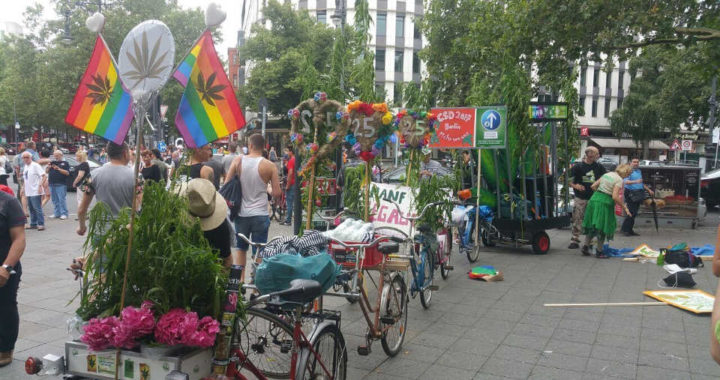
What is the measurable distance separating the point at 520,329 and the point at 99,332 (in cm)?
452

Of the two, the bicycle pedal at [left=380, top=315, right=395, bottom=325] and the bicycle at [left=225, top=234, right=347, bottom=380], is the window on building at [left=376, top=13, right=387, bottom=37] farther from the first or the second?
the bicycle at [left=225, top=234, right=347, bottom=380]

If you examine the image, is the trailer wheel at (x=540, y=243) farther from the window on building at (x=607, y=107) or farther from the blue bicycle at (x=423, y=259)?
the window on building at (x=607, y=107)

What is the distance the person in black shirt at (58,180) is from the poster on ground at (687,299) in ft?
41.5

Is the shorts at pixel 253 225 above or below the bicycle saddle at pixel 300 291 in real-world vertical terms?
below

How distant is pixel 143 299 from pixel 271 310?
1012mm

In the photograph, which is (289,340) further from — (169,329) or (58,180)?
(58,180)

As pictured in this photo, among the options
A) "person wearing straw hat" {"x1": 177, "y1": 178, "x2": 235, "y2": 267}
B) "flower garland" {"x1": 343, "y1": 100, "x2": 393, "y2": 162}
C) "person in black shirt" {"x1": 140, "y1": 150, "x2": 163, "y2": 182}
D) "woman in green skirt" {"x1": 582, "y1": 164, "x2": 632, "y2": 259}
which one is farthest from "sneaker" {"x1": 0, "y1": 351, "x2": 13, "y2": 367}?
"woman in green skirt" {"x1": 582, "y1": 164, "x2": 632, "y2": 259}

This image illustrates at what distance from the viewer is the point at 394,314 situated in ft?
16.6

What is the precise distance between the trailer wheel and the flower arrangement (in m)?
8.82

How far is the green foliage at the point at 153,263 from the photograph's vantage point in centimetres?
286

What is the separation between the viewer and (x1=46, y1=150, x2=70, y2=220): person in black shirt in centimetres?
1344

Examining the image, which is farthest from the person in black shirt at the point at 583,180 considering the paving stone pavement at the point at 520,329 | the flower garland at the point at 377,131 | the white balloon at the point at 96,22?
the white balloon at the point at 96,22


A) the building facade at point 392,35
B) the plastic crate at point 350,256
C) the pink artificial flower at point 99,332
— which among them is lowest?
the plastic crate at point 350,256

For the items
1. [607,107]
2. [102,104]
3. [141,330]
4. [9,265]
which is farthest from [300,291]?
[607,107]
